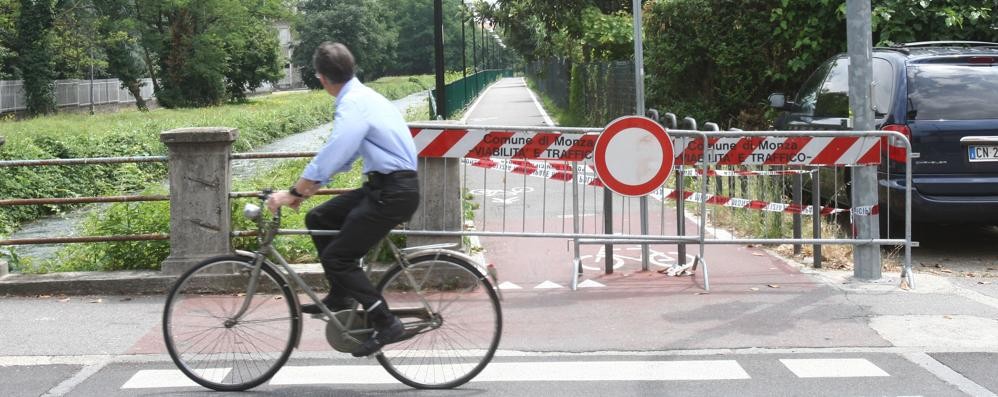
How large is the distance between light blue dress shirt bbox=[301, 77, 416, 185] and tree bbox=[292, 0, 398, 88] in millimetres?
109344

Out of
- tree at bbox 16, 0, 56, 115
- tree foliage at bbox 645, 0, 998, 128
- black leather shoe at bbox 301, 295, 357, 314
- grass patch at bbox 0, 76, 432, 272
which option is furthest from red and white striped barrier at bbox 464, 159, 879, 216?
tree at bbox 16, 0, 56, 115

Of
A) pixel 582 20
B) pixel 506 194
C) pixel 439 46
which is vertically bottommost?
pixel 506 194

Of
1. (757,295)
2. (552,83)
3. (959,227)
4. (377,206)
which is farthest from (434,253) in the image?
(552,83)

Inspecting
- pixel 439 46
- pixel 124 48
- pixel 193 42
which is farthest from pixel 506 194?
pixel 193 42

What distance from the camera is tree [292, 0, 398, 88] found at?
11894 cm

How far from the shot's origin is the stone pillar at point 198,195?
8.02 meters

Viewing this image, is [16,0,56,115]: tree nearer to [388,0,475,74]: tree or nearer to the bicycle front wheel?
the bicycle front wheel

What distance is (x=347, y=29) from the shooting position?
4771 inches

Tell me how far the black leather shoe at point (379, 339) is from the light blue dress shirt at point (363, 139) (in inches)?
31.1

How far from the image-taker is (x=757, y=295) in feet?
25.8

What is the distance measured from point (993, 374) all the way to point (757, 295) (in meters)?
2.20

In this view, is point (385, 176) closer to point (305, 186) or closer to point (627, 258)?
point (305, 186)

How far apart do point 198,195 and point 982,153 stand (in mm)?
6254

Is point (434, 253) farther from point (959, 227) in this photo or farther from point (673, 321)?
point (959, 227)
